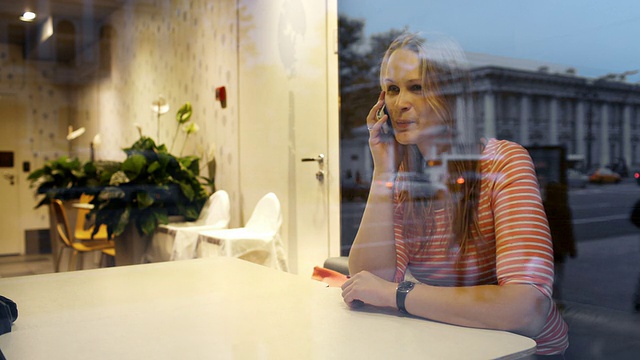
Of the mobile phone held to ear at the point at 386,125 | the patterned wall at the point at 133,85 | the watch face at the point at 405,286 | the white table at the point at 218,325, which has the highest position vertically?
the patterned wall at the point at 133,85

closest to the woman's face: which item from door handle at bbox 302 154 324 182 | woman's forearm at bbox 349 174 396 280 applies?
woman's forearm at bbox 349 174 396 280

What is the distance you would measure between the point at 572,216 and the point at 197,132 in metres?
3.04

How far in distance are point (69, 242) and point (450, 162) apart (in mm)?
2771

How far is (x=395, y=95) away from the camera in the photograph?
135 centimetres

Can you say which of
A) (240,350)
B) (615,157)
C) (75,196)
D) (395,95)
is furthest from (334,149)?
(240,350)

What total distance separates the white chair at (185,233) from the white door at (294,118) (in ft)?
0.62

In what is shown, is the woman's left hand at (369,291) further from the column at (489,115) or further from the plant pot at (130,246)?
the plant pot at (130,246)

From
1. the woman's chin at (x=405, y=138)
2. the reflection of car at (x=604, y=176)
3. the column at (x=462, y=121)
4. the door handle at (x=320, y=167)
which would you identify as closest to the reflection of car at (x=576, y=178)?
the reflection of car at (x=604, y=176)

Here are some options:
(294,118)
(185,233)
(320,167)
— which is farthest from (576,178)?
(185,233)

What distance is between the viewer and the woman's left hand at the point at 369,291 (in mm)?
1128

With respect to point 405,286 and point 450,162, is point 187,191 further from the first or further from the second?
point 405,286

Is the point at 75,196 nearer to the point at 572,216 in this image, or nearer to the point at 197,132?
the point at 197,132

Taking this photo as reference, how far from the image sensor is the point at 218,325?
106 centimetres

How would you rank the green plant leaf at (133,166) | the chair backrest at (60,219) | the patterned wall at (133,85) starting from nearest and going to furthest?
the patterned wall at (133,85)
the chair backrest at (60,219)
the green plant leaf at (133,166)
